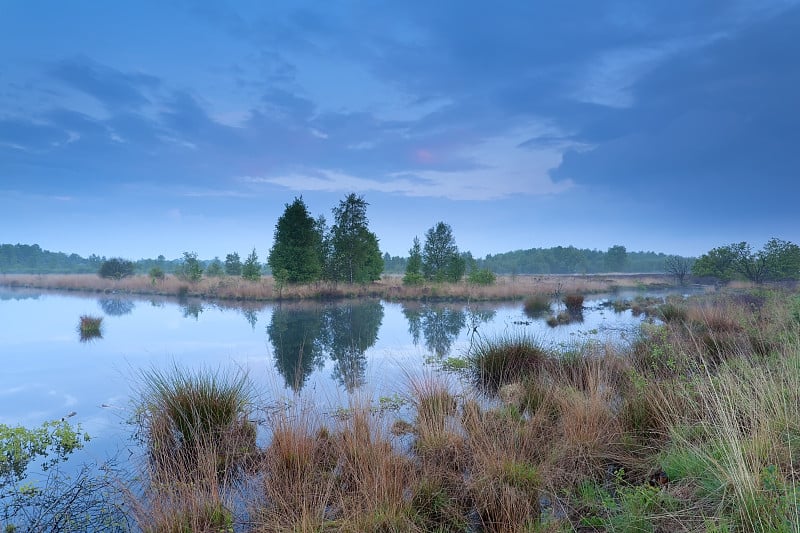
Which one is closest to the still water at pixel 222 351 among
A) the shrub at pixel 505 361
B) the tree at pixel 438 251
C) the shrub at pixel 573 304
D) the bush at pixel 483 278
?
the shrub at pixel 573 304

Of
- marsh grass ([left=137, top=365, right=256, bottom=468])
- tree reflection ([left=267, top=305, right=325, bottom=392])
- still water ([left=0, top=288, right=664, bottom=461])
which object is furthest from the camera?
tree reflection ([left=267, top=305, right=325, bottom=392])

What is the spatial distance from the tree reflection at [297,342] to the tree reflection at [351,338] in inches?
18.1

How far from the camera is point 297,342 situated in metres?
13.1

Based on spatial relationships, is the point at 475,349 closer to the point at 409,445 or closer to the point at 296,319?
the point at 409,445

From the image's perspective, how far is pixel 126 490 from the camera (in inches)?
134

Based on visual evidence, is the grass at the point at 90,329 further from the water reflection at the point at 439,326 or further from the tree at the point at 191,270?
the tree at the point at 191,270

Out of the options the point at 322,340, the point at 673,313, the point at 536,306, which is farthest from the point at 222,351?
the point at 536,306

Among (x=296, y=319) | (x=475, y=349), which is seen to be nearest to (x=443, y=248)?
(x=296, y=319)

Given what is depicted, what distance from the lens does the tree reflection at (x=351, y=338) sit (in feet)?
28.7

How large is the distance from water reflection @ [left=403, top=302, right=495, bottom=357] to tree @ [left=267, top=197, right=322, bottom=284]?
39.4 feet

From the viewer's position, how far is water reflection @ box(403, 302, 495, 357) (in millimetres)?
12522

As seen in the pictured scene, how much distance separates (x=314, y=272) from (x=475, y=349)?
83.2ft

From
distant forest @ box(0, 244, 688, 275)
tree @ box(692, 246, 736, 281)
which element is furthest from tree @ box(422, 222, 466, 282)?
distant forest @ box(0, 244, 688, 275)

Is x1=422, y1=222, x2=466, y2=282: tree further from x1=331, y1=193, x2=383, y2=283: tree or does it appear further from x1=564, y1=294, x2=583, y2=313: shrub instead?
x1=564, y1=294, x2=583, y2=313: shrub
